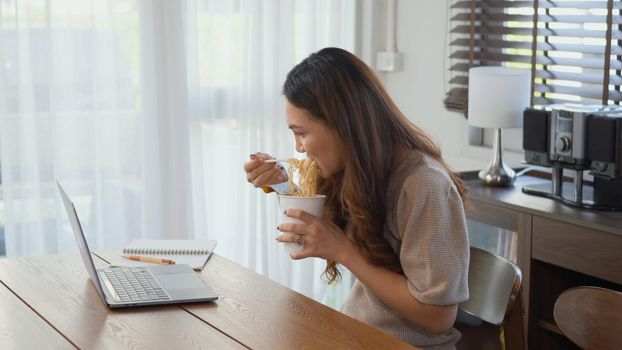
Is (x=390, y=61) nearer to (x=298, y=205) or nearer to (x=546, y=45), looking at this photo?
(x=546, y=45)

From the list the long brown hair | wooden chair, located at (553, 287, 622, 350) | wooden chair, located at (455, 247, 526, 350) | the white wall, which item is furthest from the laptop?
the white wall

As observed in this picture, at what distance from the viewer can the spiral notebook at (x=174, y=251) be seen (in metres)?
2.26

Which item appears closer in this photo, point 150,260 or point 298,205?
point 298,205

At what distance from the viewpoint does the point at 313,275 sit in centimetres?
404

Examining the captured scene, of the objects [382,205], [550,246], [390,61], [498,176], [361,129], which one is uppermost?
[390,61]

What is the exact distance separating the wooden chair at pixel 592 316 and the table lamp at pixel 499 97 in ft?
4.38

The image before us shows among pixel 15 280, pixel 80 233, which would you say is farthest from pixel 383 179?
pixel 15 280

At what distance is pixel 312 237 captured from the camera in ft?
6.29

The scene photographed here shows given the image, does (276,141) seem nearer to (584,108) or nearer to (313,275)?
(313,275)

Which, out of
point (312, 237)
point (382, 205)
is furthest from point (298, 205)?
point (382, 205)

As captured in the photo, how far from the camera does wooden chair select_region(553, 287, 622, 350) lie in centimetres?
173

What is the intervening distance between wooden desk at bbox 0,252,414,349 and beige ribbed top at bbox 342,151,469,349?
172 mm

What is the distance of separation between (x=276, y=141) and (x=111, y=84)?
0.79 meters

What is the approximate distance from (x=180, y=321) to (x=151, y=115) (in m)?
1.79
